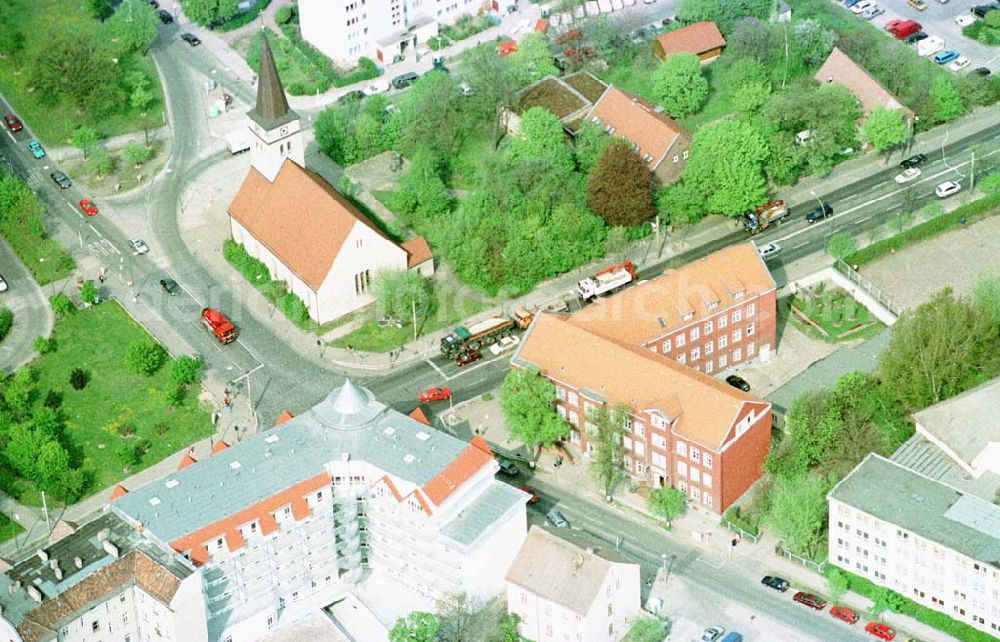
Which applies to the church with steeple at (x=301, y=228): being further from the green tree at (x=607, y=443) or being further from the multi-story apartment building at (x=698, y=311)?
the green tree at (x=607, y=443)

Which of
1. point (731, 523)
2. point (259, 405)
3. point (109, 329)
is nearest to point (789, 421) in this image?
point (731, 523)

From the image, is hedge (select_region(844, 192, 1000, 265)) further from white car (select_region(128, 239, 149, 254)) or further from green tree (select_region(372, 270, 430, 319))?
white car (select_region(128, 239, 149, 254))

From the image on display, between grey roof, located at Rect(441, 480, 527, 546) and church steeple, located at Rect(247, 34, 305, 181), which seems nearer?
grey roof, located at Rect(441, 480, 527, 546)

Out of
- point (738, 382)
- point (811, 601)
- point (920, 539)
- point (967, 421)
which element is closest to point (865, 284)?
point (738, 382)

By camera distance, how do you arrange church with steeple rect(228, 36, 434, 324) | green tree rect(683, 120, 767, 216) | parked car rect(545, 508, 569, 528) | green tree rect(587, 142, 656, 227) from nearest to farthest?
parked car rect(545, 508, 569, 528) < church with steeple rect(228, 36, 434, 324) < green tree rect(587, 142, 656, 227) < green tree rect(683, 120, 767, 216)

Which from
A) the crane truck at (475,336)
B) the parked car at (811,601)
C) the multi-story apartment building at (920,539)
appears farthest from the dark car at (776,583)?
the crane truck at (475,336)

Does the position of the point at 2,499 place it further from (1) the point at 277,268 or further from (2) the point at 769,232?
(2) the point at 769,232

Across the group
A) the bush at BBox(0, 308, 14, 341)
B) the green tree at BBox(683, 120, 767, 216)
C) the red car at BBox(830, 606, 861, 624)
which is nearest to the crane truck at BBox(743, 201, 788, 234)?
the green tree at BBox(683, 120, 767, 216)
